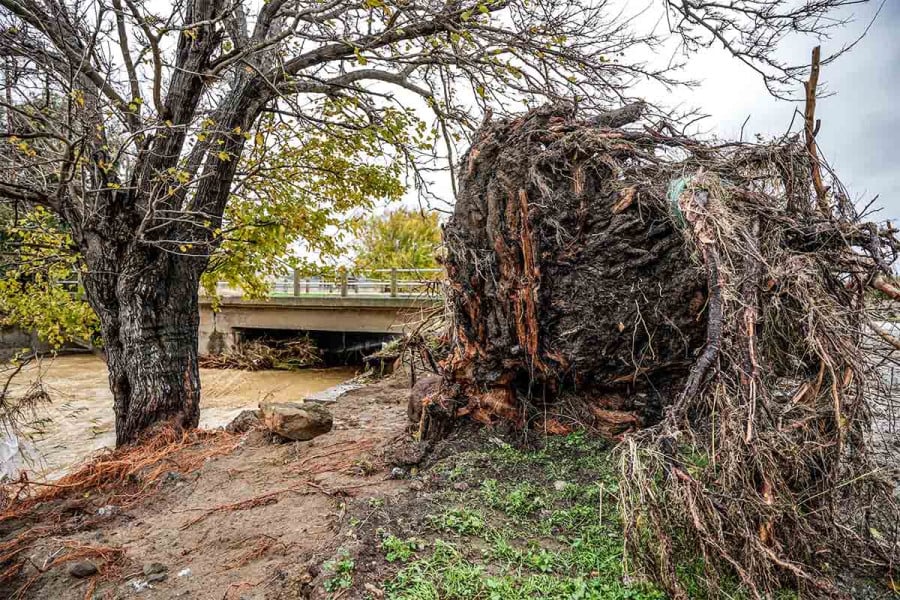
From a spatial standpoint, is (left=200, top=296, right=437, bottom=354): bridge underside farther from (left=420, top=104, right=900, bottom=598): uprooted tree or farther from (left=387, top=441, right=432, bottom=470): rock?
(left=420, top=104, right=900, bottom=598): uprooted tree

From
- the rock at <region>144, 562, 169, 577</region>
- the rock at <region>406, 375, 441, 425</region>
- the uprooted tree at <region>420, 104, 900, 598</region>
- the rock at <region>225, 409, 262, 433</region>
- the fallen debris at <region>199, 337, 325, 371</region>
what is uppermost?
the uprooted tree at <region>420, 104, 900, 598</region>

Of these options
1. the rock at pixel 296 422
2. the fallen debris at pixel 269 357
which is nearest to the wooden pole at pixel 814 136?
the rock at pixel 296 422

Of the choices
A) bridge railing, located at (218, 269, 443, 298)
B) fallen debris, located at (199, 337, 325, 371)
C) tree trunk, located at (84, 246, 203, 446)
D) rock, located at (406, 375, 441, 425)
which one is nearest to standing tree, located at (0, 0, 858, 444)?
tree trunk, located at (84, 246, 203, 446)

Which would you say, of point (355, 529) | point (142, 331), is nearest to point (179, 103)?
point (142, 331)

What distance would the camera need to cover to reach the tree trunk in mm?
5449

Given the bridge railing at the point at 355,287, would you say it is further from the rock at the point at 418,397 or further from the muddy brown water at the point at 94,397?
the rock at the point at 418,397

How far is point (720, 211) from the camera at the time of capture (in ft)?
8.82

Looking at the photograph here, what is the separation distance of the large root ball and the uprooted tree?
12 millimetres

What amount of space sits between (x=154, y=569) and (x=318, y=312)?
13050mm

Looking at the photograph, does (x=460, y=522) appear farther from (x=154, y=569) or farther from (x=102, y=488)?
(x=102, y=488)

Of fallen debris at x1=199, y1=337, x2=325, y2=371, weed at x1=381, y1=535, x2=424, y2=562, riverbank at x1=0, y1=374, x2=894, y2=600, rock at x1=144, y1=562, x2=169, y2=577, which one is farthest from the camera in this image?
fallen debris at x1=199, y1=337, x2=325, y2=371

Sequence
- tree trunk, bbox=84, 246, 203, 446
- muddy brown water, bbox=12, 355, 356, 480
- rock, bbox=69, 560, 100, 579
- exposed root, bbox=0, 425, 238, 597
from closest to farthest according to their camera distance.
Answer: rock, bbox=69, 560, 100, 579
exposed root, bbox=0, 425, 238, 597
tree trunk, bbox=84, 246, 203, 446
muddy brown water, bbox=12, 355, 356, 480

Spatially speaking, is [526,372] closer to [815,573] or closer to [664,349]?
[664,349]

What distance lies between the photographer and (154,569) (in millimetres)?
2801
